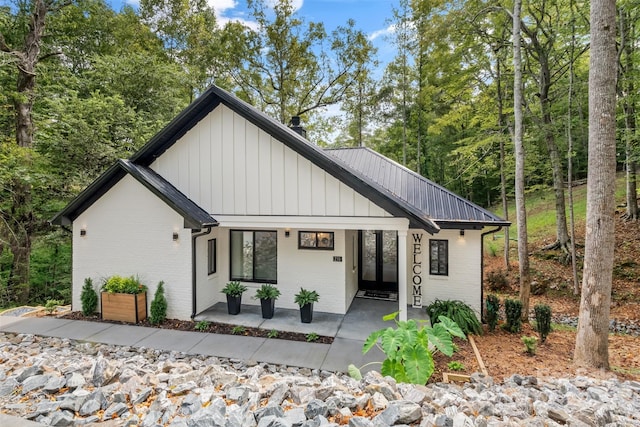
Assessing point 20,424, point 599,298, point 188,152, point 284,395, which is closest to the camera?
point 20,424

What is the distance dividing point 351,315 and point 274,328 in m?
1.86

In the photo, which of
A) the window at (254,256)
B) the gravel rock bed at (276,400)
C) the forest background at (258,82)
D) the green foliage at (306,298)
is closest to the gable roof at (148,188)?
the window at (254,256)

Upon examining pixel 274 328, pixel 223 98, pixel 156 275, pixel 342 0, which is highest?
pixel 342 0

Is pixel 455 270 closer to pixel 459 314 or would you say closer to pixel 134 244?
pixel 459 314

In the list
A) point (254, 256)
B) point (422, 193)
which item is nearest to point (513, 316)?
point (422, 193)

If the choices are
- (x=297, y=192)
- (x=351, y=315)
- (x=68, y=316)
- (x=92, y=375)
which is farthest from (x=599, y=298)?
(x=68, y=316)

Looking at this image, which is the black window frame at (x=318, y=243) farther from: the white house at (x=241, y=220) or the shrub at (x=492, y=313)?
the shrub at (x=492, y=313)

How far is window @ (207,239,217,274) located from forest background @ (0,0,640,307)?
229 inches

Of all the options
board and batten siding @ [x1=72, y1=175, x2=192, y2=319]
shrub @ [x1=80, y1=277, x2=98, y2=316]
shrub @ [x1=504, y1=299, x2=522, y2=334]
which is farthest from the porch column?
shrub @ [x1=80, y1=277, x2=98, y2=316]

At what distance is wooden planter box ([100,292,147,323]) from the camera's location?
22.6 ft

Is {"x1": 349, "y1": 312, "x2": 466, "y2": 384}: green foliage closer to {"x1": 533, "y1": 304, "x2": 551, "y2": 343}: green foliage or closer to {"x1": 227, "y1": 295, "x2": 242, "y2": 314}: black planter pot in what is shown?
{"x1": 533, "y1": 304, "x2": 551, "y2": 343}: green foliage

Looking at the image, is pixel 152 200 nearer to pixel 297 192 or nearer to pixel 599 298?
pixel 297 192

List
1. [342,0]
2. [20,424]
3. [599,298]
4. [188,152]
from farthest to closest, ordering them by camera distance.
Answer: [342,0], [188,152], [599,298], [20,424]

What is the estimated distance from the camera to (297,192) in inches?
265
